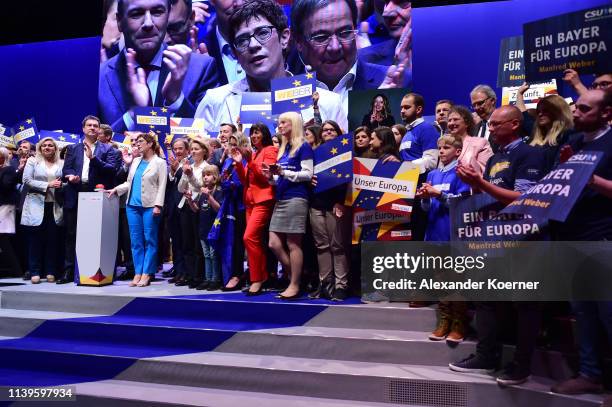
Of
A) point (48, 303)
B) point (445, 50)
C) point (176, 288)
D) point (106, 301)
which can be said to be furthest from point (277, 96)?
point (445, 50)

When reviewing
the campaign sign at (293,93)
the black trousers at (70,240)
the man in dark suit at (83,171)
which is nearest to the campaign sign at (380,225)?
the campaign sign at (293,93)

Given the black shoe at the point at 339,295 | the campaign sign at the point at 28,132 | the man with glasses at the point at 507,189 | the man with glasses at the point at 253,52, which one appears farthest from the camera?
the man with glasses at the point at 253,52

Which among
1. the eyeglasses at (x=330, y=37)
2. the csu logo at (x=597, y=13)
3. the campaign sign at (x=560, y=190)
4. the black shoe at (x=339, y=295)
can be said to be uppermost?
the eyeglasses at (x=330, y=37)

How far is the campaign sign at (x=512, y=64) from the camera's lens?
4.73 m

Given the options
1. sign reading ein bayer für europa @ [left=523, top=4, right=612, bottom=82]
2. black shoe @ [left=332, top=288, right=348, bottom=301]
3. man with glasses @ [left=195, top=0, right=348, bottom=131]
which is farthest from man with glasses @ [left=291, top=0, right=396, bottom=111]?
sign reading ein bayer für europa @ [left=523, top=4, right=612, bottom=82]

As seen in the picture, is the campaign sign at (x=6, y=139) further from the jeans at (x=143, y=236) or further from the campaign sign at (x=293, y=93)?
the campaign sign at (x=293, y=93)

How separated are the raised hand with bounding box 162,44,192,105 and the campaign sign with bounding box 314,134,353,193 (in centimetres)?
507

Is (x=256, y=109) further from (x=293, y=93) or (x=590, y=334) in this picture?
(x=590, y=334)

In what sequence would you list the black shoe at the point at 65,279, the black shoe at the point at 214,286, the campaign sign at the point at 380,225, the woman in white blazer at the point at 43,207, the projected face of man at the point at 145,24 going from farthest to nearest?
the projected face of man at the point at 145,24, the woman in white blazer at the point at 43,207, the black shoe at the point at 65,279, the black shoe at the point at 214,286, the campaign sign at the point at 380,225

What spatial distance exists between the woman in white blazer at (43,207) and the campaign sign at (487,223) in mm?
4655

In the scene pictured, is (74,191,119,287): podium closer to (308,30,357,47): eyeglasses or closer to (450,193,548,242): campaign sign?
(450,193,548,242): campaign sign

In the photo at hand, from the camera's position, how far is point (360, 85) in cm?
791

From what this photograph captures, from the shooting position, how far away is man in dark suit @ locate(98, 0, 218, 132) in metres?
8.83

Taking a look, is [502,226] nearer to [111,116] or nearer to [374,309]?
[374,309]
